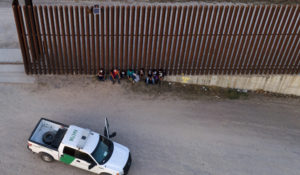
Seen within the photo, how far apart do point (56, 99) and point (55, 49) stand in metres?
2.17

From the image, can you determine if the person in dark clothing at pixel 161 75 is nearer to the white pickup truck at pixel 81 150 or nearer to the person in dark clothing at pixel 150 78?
the person in dark clothing at pixel 150 78

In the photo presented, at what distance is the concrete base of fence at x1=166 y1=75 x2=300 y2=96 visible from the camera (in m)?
13.6

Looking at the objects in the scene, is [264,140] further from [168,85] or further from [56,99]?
[56,99]

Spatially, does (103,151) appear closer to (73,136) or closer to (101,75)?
(73,136)

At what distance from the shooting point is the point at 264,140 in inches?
460

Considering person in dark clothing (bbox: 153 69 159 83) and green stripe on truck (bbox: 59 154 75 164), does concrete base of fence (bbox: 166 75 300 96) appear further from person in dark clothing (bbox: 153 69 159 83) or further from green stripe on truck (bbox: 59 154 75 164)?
green stripe on truck (bbox: 59 154 75 164)

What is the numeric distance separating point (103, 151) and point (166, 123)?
10.9 feet

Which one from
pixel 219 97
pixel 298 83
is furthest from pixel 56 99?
pixel 298 83

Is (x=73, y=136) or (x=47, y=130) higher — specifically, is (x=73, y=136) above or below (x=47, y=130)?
above

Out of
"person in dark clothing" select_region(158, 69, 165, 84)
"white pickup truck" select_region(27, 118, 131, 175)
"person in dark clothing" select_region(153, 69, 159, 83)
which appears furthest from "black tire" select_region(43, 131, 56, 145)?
"person in dark clothing" select_region(158, 69, 165, 84)

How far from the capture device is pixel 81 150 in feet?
29.9

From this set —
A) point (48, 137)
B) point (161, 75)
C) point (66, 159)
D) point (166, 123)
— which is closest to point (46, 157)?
point (48, 137)

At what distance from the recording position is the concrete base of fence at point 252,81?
1363 centimetres

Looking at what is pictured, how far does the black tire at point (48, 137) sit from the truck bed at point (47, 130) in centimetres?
9
